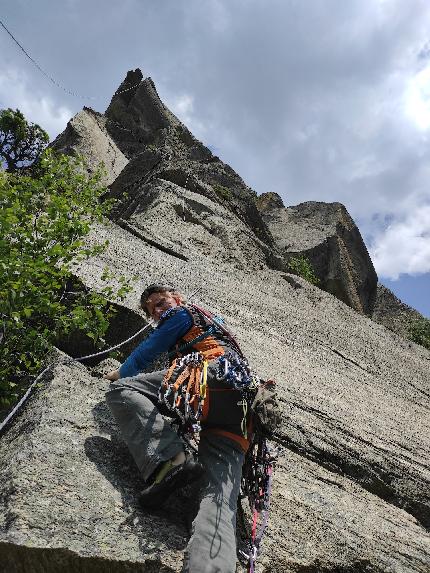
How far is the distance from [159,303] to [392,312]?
86.8ft

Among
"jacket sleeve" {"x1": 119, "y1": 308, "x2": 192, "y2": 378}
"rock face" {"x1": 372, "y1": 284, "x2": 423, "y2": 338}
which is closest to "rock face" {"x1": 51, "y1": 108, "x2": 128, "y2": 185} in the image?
"rock face" {"x1": 372, "y1": 284, "x2": 423, "y2": 338}

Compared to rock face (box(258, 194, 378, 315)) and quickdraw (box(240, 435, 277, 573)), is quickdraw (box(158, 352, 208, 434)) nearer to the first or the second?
quickdraw (box(240, 435, 277, 573))

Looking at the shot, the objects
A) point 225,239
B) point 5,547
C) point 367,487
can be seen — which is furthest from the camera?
point 225,239

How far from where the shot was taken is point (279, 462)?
5066 millimetres

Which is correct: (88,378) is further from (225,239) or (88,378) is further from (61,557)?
(225,239)

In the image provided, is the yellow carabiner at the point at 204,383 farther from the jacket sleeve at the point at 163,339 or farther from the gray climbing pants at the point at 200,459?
the jacket sleeve at the point at 163,339

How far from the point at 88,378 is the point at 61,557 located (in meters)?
2.17

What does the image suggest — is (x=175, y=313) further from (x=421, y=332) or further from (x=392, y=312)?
(x=392, y=312)

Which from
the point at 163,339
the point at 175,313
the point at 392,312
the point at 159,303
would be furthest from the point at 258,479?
the point at 392,312

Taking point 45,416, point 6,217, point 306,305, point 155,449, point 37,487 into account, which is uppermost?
point 306,305

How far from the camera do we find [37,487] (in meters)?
3.19

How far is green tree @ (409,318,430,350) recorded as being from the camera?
21.3 metres

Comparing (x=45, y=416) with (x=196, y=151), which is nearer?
(x=45, y=416)

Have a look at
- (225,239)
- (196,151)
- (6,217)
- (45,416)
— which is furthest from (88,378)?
(196,151)
